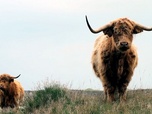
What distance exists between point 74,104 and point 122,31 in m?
2.18

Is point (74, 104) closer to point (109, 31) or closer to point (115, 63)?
point (115, 63)

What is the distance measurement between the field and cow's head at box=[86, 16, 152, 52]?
4.59ft

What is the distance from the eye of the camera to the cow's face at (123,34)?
12938 millimetres

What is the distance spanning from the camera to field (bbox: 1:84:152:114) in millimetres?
12023

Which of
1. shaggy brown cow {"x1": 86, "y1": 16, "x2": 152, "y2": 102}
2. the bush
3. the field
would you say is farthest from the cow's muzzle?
the bush

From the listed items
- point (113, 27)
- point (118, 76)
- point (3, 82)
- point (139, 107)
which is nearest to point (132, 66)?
point (118, 76)

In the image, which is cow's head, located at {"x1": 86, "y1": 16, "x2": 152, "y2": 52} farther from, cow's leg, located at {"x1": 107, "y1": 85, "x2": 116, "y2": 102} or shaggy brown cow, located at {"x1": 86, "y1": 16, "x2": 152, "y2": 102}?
cow's leg, located at {"x1": 107, "y1": 85, "x2": 116, "y2": 102}

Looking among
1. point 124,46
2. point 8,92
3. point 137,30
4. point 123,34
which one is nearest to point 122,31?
point 123,34

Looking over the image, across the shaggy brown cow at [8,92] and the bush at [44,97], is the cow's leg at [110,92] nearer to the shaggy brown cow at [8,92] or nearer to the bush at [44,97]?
the bush at [44,97]

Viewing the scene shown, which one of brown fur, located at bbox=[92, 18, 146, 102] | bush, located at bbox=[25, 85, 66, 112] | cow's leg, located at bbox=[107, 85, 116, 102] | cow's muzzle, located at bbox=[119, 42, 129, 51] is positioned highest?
cow's muzzle, located at bbox=[119, 42, 129, 51]

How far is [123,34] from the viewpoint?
13.1m

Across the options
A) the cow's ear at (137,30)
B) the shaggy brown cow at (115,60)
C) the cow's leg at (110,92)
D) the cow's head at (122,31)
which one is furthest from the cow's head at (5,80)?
the cow's ear at (137,30)

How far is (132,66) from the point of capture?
1434 centimetres

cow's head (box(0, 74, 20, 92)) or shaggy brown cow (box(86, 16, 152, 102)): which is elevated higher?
shaggy brown cow (box(86, 16, 152, 102))
